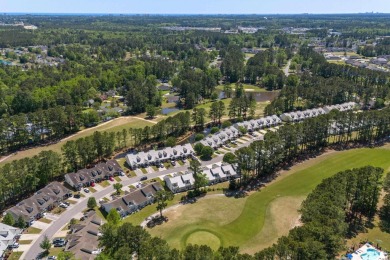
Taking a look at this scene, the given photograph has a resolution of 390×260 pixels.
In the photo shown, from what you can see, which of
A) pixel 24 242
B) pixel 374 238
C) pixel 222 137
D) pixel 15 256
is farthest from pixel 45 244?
pixel 222 137

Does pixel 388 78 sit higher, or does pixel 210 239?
pixel 388 78

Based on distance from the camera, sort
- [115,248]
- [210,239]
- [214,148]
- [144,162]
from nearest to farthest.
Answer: [115,248] < [210,239] < [144,162] < [214,148]

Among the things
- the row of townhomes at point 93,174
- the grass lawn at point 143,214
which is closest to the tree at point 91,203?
the grass lawn at point 143,214

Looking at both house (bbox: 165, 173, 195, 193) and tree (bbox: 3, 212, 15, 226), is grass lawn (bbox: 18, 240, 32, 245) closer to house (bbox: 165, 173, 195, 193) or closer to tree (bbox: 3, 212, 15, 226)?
tree (bbox: 3, 212, 15, 226)

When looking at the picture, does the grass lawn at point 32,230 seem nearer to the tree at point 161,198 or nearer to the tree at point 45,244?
the tree at point 45,244

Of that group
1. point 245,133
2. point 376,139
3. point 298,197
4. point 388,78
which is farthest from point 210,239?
point 388,78

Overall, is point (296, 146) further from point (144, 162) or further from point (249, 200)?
point (144, 162)

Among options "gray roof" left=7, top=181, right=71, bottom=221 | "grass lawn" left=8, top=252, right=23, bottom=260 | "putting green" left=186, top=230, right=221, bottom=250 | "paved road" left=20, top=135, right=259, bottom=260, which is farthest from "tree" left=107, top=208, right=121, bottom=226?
"gray roof" left=7, top=181, right=71, bottom=221
